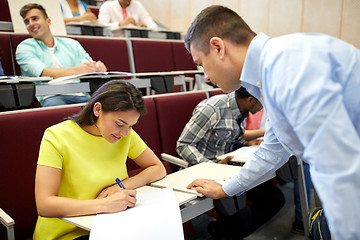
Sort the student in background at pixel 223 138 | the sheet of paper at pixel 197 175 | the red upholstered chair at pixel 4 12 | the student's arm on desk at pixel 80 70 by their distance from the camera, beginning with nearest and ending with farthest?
the sheet of paper at pixel 197 175 < the student in background at pixel 223 138 < the student's arm on desk at pixel 80 70 < the red upholstered chair at pixel 4 12

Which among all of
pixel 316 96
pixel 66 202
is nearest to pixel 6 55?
pixel 66 202

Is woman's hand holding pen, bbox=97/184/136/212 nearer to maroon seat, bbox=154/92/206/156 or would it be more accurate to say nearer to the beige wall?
maroon seat, bbox=154/92/206/156

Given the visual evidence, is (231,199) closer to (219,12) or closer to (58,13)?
(219,12)

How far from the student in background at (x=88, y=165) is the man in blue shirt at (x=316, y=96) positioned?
1.32ft

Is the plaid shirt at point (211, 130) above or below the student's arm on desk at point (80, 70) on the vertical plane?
below

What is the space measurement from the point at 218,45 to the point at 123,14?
2.75m

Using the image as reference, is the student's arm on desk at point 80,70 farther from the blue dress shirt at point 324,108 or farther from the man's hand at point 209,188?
the blue dress shirt at point 324,108

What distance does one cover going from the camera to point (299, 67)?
1.64 feet

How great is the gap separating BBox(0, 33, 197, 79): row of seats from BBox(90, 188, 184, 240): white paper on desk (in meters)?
1.52

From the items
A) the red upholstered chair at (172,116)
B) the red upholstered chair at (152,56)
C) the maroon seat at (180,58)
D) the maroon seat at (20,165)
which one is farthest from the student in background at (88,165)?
the maroon seat at (180,58)

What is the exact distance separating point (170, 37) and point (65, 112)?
2.01 meters

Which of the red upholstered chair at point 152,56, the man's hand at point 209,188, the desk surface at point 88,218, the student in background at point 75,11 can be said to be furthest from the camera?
the student in background at point 75,11

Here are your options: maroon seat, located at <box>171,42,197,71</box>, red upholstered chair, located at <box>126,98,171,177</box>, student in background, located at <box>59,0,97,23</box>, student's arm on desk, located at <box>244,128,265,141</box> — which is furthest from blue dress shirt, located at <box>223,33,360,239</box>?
student in background, located at <box>59,0,97,23</box>

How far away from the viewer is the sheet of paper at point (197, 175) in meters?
1.04
